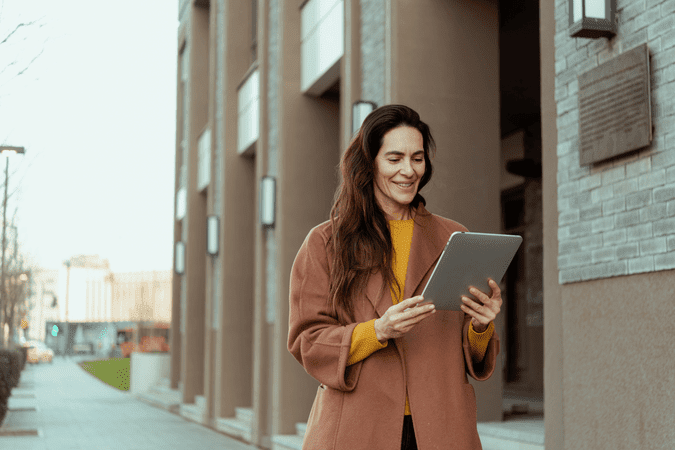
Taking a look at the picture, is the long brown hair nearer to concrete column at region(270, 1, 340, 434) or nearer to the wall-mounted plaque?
the wall-mounted plaque

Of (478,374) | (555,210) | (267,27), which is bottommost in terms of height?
(478,374)

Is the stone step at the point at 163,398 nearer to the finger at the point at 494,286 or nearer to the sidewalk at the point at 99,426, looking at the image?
the sidewalk at the point at 99,426

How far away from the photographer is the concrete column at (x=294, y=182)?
1184 cm

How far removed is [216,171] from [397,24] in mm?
9868

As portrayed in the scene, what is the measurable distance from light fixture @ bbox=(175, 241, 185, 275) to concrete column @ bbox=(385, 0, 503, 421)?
14.7 m

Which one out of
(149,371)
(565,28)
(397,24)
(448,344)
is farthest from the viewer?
(149,371)

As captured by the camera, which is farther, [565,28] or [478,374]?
[565,28]

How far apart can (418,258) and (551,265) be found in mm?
3491

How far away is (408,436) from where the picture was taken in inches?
96.7

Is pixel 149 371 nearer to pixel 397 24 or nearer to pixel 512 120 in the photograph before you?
pixel 512 120

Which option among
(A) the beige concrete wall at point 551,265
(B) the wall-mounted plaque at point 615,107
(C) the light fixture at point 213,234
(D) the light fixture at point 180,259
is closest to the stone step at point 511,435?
(A) the beige concrete wall at point 551,265

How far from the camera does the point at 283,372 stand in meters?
11.8

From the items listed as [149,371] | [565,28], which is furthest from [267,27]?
[149,371]

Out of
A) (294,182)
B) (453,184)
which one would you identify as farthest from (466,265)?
(294,182)
